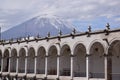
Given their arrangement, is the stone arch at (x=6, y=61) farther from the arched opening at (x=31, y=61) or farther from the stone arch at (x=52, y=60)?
the stone arch at (x=52, y=60)

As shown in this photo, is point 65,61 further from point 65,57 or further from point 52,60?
point 52,60

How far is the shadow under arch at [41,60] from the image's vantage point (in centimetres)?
4698

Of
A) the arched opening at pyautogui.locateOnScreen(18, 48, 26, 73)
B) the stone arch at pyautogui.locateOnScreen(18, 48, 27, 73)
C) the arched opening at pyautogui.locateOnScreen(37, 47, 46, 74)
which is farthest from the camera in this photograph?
the arched opening at pyautogui.locateOnScreen(18, 48, 26, 73)

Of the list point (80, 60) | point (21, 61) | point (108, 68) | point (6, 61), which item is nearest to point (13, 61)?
point (21, 61)

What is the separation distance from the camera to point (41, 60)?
159 ft

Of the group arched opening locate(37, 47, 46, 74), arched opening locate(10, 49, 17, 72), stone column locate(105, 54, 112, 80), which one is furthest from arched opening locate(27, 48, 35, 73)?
stone column locate(105, 54, 112, 80)

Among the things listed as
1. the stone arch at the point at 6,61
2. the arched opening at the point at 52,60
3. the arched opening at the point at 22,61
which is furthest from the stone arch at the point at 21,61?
the arched opening at the point at 52,60

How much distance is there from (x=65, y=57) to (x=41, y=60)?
19.8 feet

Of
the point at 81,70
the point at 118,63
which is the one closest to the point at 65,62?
the point at 81,70

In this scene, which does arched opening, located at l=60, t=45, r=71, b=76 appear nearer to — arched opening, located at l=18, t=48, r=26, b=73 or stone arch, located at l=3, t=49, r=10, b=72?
arched opening, located at l=18, t=48, r=26, b=73

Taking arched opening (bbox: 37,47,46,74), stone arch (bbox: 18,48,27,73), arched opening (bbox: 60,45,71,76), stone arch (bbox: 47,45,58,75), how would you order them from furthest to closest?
stone arch (bbox: 18,48,27,73) → arched opening (bbox: 37,47,46,74) → stone arch (bbox: 47,45,58,75) → arched opening (bbox: 60,45,71,76)

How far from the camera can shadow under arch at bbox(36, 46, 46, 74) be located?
4698cm

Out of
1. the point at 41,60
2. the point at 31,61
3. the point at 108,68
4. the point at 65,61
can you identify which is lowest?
the point at 108,68

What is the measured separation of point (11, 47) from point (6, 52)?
13.5ft
